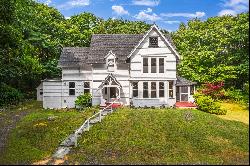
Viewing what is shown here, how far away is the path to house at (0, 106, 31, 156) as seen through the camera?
32772mm

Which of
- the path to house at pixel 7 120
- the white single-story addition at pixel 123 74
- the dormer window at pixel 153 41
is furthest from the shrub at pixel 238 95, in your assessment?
the path to house at pixel 7 120

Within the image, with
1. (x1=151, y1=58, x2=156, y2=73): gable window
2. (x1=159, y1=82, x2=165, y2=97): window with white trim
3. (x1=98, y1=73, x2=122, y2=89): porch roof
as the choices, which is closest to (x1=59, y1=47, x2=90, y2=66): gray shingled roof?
(x1=98, y1=73, x2=122, y2=89): porch roof

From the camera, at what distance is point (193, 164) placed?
2447 cm

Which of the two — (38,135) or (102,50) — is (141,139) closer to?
(38,135)

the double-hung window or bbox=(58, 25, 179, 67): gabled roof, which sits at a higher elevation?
bbox=(58, 25, 179, 67): gabled roof

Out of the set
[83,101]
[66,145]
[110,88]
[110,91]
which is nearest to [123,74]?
[110,88]

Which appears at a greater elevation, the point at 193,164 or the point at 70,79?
the point at 70,79

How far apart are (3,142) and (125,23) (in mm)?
54604

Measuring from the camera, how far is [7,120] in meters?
41.2

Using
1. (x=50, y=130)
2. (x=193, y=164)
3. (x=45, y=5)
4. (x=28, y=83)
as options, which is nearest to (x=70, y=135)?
(x=50, y=130)

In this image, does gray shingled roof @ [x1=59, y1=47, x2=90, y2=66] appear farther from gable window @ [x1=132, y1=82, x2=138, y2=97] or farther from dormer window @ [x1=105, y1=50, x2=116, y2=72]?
gable window @ [x1=132, y1=82, x2=138, y2=97]

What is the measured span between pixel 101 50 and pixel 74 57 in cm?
360

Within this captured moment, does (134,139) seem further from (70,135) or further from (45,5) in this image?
(45,5)

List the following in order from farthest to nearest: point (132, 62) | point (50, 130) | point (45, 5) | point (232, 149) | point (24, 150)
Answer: point (45, 5)
point (132, 62)
point (50, 130)
point (24, 150)
point (232, 149)
